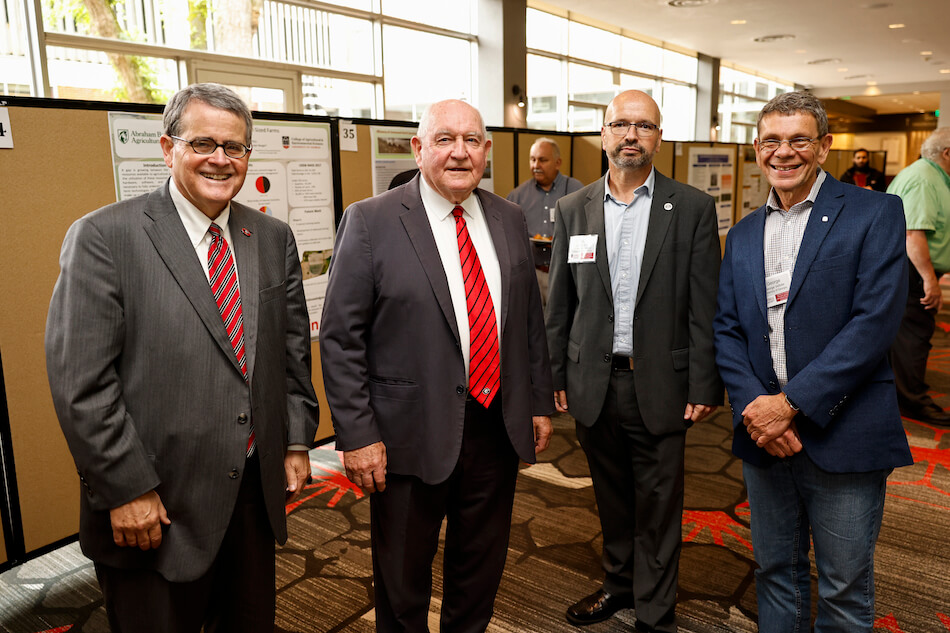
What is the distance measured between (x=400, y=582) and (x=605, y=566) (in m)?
0.86

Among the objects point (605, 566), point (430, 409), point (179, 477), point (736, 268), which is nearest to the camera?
point (179, 477)

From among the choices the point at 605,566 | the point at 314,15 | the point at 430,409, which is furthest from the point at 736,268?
the point at 314,15

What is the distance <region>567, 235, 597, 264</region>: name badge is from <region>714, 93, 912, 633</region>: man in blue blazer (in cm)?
43

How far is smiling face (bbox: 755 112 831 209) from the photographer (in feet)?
5.43

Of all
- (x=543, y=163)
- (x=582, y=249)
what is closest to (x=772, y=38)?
(x=543, y=163)

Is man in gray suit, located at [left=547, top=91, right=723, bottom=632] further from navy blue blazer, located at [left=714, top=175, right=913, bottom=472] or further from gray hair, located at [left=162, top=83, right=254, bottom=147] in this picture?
gray hair, located at [left=162, top=83, right=254, bottom=147]

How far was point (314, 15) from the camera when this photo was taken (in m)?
7.24

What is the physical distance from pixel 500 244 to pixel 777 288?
29.2 inches

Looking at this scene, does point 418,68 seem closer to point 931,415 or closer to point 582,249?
point 931,415

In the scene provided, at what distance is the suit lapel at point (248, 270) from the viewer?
1.47 meters

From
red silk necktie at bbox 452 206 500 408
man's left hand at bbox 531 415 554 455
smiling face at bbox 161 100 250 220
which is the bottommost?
man's left hand at bbox 531 415 554 455

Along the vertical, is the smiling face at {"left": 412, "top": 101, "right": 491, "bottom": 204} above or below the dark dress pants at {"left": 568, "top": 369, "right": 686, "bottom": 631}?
above

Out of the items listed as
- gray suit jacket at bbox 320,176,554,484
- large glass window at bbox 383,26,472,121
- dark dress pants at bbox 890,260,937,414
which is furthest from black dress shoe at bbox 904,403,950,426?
large glass window at bbox 383,26,472,121

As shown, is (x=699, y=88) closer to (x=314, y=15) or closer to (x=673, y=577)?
(x=314, y=15)
